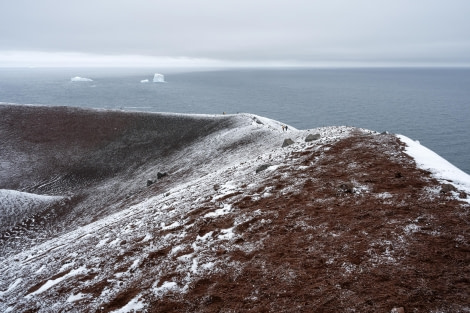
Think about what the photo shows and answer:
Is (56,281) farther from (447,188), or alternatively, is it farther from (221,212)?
(447,188)

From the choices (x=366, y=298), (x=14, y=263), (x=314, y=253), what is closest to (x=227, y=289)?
(x=314, y=253)

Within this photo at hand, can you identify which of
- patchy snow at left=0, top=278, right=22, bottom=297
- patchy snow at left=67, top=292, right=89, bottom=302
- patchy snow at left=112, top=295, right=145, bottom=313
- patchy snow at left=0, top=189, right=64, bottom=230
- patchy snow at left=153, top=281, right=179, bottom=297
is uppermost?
patchy snow at left=153, top=281, right=179, bottom=297

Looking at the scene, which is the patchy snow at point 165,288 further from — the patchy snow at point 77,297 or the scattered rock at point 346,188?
the scattered rock at point 346,188

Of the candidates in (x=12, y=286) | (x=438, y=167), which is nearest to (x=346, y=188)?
(x=438, y=167)

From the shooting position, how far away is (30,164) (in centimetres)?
4909

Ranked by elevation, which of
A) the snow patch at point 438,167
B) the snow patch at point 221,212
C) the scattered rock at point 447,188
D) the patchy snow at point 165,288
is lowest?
the patchy snow at point 165,288

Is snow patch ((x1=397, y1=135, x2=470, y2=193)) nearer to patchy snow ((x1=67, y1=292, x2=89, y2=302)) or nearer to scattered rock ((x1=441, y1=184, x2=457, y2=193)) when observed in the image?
scattered rock ((x1=441, y1=184, x2=457, y2=193))

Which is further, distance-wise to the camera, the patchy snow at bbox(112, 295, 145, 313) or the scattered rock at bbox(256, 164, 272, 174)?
the scattered rock at bbox(256, 164, 272, 174)

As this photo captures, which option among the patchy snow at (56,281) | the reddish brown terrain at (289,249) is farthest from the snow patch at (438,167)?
the patchy snow at (56,281)

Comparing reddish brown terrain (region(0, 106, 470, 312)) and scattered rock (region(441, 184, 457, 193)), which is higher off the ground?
scattered rock (region(441, 184, 457, 193))

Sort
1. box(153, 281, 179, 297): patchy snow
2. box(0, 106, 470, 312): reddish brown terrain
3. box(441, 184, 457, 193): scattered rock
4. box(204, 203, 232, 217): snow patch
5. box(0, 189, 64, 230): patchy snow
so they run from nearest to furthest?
box(0, 106, 470, 312): reddish brown terrain < box(153, 281, 179, 297): patchy snow < box(441, 184, 457, 193): scattered rock < box(204, 203, 232, 217): snow patch < box(0, 189, 64, 230): patchy snow

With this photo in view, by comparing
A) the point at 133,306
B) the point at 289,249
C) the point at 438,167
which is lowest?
the point at 133,306

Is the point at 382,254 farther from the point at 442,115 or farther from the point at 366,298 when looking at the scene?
the point at 442,115

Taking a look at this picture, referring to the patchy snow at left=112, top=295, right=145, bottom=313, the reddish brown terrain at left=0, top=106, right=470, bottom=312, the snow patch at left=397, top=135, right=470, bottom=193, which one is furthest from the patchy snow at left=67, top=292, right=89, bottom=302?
the snow patch at left=397, top=135, right=470, bottom=193
